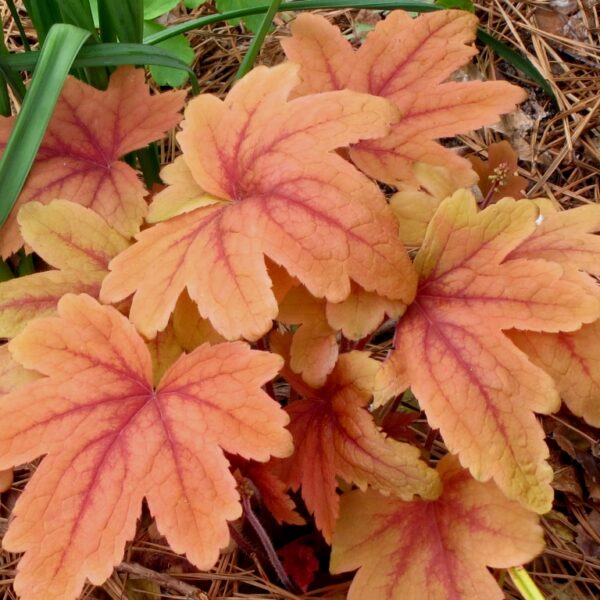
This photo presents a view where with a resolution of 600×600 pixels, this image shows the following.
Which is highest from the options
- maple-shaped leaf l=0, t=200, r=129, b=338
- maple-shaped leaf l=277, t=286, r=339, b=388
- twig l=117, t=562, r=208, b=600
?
maple-shaped leaf l=0, t=200, r=129, b=338

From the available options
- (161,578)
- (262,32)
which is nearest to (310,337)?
(161,578)

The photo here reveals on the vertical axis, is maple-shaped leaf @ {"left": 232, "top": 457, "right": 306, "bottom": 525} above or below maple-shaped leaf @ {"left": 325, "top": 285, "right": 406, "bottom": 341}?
below

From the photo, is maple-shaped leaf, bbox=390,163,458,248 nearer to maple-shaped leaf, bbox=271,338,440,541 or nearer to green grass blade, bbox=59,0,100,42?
maple-shaped leaf, bbox=271,338,440,541

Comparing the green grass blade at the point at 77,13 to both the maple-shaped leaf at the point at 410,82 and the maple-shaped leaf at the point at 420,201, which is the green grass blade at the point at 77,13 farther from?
the maple-shaped leaf at the point at 420,201

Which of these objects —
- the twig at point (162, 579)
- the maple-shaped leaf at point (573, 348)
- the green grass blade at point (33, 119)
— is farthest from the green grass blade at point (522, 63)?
the twig at point (162, 579)

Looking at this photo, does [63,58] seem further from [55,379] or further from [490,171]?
[490,171]

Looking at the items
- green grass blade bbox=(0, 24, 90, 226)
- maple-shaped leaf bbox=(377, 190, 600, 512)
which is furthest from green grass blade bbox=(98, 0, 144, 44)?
maple-shaped leaf bbox=(377, 190, 600, 512)

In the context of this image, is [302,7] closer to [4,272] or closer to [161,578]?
[4,272]
